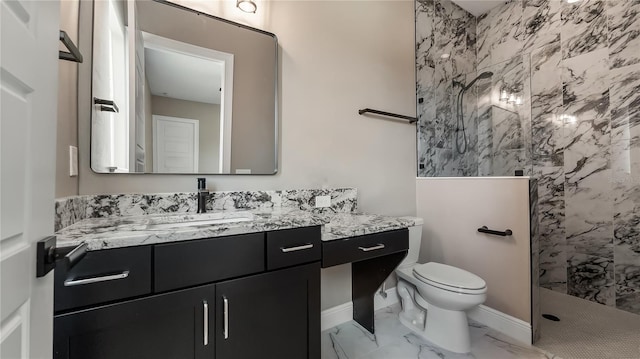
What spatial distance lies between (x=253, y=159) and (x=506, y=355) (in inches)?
76.7

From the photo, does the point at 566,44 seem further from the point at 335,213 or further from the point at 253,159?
the point at 253,159

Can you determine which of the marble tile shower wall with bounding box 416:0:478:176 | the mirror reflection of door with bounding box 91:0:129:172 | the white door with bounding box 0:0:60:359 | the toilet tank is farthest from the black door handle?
the marble tile shower wall with bounding box 416:0:478:176

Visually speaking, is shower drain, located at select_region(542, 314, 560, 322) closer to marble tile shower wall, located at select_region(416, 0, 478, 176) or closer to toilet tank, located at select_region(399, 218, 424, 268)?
toilet tank, located at select_region(399, 218, 424, 268)

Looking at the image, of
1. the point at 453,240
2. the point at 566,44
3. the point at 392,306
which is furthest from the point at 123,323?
the point at 566,44

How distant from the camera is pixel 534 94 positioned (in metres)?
2.70

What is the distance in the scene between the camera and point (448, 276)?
1777 millimetres

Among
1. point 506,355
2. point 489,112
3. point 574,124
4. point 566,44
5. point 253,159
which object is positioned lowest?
point 506,355

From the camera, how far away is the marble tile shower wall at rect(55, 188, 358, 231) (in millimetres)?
1139

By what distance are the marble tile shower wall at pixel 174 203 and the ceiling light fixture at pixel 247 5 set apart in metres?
1.11

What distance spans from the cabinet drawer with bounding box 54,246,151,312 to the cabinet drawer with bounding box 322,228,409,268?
2.40ft

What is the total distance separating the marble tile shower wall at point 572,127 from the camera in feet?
7.12

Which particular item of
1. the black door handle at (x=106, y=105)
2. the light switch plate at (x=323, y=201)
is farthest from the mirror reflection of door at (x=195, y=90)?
the light switch plate at (x=323, y=201)

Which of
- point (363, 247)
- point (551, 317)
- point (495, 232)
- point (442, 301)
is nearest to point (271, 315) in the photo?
point (363, 247)

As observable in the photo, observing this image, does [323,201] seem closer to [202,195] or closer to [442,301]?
[202,195]
